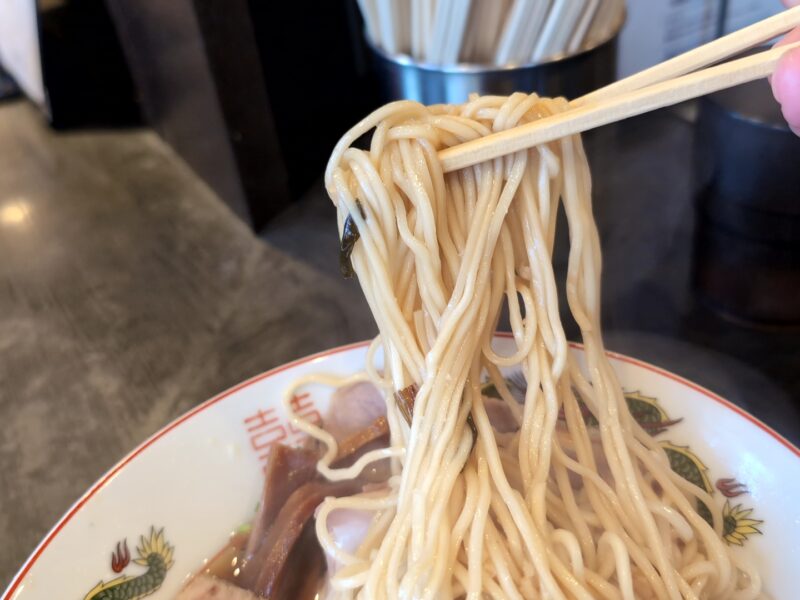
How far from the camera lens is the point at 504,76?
5.23ft

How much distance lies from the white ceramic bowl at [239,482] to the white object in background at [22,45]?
6.69 feet

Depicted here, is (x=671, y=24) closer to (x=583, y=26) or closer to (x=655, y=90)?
(x=583, y=26)

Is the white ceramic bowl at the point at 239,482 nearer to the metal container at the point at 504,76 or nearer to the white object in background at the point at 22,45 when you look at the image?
the metal container at the point at 504,76

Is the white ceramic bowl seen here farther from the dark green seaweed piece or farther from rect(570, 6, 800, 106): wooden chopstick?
rect(570, 6, 800, 106): wooden chopstick

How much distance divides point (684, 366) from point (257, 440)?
0.94 metres

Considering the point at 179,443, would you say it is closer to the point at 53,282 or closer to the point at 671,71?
the point at 671,71

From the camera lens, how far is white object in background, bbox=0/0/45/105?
102 inches

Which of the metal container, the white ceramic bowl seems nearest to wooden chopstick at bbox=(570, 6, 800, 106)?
the white ceramic bowl

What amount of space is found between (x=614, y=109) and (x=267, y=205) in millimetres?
1532

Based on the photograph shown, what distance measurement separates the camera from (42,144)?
2.80 meters

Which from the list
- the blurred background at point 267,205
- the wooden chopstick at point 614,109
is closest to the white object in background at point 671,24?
the blurred background at point 267,205

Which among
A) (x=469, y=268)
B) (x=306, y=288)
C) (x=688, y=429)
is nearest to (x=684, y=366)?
(x=688, y=429)

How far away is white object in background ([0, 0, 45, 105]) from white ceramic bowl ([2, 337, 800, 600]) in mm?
2040

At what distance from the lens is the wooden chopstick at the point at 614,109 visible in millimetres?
781
